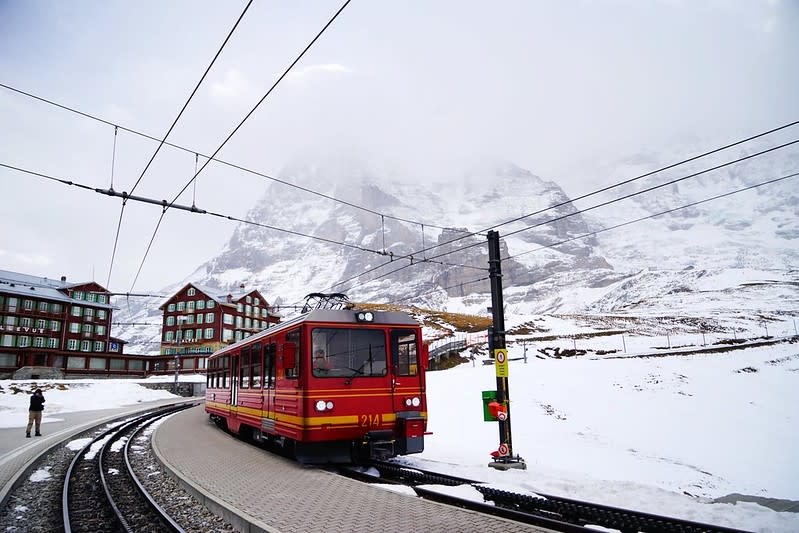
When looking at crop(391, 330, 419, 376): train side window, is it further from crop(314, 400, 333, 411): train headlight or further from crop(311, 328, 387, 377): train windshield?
crop(314, 400, 333, 411): train headlight

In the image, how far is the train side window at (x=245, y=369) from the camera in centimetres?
1437

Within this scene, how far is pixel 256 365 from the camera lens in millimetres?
13516

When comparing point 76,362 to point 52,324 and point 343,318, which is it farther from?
point 343,318

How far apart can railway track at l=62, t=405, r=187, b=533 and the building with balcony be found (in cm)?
5043

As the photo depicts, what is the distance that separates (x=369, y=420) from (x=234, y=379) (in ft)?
23.9

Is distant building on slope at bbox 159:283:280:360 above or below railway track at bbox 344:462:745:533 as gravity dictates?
above

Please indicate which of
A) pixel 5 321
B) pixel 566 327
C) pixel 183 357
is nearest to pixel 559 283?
pixel 566 327

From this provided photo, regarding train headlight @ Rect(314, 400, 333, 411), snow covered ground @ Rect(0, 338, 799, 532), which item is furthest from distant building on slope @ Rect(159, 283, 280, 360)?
train headlight @ Rect(314, 400, 333, 411)

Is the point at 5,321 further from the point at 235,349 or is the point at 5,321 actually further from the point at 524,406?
the point at 524,406

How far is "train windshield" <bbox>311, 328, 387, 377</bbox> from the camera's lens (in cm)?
1040

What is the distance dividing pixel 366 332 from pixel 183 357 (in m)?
68.1

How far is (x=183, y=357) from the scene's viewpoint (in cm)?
7062

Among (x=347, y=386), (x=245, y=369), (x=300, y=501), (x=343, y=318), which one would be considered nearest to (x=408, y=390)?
(x=347, y=386)

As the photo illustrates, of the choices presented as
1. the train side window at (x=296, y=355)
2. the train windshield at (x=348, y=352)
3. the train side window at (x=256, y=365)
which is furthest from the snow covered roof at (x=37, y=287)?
the train windshield at (x=348, y=352)
